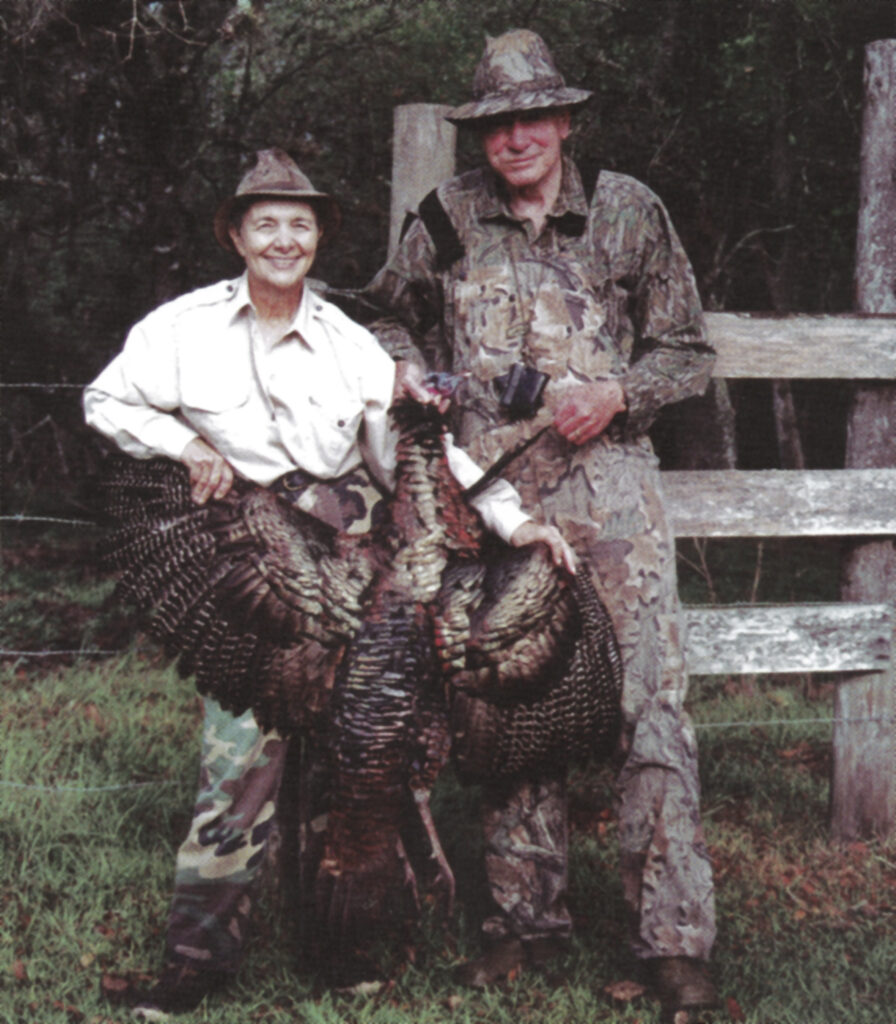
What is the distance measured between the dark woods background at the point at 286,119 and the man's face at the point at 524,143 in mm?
2654

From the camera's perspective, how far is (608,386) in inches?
168

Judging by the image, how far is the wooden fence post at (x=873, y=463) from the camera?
5738mm

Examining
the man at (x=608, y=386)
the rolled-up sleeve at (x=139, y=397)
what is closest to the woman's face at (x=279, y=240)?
the rolled-up sleeve at (x=139, y=397)

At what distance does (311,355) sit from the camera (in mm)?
4000

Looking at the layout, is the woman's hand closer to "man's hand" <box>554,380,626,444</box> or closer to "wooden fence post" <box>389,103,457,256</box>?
"man's hand" <box>554,380,626,444</box>

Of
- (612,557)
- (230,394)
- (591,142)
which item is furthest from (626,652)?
(591,142)

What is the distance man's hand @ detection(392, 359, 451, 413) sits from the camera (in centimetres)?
364

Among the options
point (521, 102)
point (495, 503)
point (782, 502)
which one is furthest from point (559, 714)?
point (782, 502)

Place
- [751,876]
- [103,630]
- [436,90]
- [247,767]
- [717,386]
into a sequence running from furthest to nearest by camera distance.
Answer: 1. [717,386]
2. [103,630]
3. [436,90]
4. [751,876]
5. [247,767]

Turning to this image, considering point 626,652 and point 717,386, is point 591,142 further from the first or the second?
point 626,652

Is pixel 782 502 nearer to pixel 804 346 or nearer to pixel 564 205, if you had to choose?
pixel 804 346

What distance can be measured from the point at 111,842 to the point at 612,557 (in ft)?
8.11

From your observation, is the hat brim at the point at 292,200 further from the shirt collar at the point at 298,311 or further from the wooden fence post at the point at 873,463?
the wooden fence post at the point at 873,463

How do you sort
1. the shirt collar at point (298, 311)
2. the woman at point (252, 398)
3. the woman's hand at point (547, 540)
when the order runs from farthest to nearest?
the shirt collar at point (298, 311) < the woman at point (252, 398) < the woman's hand at point (547, 540)
